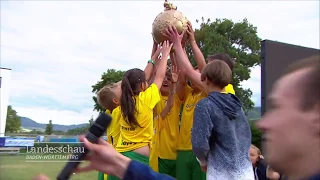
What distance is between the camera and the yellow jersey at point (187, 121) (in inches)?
179

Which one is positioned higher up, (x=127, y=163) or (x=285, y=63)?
(x=285, y=63)

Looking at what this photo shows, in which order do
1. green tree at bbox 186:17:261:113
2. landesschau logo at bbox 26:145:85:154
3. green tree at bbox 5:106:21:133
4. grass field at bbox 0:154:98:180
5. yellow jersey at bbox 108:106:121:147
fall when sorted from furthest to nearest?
1. green tree at bbox 5:106:21:133
2. green tree at bbox 186:17:261:113
3. landesschau logo at bbox 26:145:85:154
4. grass field at bbox 0:154:98:180
5. yellow jersey at bbox 108:106:121:147

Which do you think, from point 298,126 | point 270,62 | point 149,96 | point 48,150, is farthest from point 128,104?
point 48,150

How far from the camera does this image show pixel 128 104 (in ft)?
14.1

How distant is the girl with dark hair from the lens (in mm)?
4367

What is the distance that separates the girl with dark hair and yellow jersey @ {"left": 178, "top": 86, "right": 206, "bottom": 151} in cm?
38

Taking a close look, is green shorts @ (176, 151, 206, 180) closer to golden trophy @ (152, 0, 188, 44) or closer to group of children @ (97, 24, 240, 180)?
group of children @ (97, 24, 240, 180)

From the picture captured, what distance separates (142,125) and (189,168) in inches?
28.3

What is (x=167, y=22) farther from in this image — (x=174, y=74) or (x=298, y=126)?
(x=298, y=126)

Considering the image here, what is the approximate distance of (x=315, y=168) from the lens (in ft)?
4.25

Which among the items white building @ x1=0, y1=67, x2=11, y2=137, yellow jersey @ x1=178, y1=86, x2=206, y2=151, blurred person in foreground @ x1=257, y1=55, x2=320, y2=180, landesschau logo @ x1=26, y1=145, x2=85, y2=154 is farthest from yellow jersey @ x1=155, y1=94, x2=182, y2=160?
white building @ x1=0, y1=67, x2=11, y2=137

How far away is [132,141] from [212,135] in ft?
3.84

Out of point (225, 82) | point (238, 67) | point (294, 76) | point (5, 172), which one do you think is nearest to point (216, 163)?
point (225, 82)

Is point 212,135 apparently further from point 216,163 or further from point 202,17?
point 202,17
